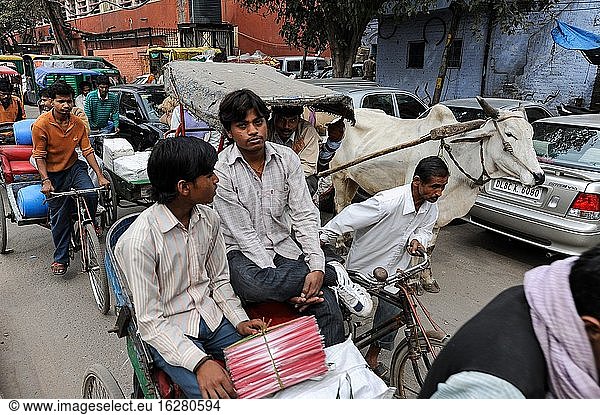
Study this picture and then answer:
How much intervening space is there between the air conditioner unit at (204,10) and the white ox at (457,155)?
17087mm

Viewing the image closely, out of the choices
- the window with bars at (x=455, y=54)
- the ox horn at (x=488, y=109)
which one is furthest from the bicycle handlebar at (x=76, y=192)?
the window with bars at (x=455, y=54)

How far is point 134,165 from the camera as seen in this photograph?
500 cm

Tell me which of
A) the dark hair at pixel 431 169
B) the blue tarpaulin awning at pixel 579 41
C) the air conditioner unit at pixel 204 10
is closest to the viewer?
the dark hair at pixel 431 169

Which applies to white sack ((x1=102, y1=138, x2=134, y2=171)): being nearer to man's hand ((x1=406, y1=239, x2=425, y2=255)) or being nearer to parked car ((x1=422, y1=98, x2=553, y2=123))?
man's hand ((x1=406, y1=239, x2=425, y2=255))

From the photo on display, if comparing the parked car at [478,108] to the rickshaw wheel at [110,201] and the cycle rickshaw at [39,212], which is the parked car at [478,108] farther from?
the cycle rickshaw at [39,212]

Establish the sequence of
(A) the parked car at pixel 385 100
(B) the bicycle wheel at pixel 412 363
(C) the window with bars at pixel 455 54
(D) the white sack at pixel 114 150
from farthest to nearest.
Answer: (C) the window with bars at pixel 455 54, (A) the parked car at pixel 385 100, (D) the white sack at pixel 114 150, (B) the bicycle wheel at pixel 412 363

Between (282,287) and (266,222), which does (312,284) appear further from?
(266,222)

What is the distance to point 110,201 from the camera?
5316 millimetres

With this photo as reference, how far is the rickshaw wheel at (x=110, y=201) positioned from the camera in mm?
5090

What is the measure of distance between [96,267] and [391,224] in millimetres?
2719

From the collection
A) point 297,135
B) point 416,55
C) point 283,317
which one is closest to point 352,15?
point 416,55

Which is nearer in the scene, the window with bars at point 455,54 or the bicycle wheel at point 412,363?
the bicycle wheel at point 412,363

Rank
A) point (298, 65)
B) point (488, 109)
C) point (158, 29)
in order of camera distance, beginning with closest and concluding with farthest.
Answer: point (488, 109), point (298, 65), point (158, 29)

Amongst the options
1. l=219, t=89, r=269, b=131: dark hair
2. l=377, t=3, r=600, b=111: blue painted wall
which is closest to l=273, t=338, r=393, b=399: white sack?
l=219, t=89, r=269, b=131: dark hair
